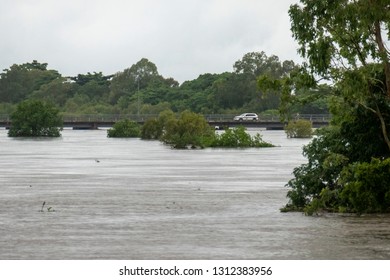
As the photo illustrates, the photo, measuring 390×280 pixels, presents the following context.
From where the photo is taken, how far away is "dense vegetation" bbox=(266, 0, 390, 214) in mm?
29438

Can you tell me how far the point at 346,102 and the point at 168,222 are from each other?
230 inches

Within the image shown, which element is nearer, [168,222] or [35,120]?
[168,222]

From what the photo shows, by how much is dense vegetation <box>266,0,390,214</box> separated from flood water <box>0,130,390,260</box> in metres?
0.84

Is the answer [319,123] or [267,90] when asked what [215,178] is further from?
[319,123]

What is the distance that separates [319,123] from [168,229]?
5932 inches

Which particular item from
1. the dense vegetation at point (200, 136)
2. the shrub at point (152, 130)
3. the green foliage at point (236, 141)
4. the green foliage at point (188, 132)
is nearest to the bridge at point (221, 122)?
the shrub at point (152, 130)

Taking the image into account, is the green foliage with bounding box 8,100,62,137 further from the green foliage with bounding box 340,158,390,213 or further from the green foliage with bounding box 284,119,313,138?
the green foliage with bounding box 340,158,390,213

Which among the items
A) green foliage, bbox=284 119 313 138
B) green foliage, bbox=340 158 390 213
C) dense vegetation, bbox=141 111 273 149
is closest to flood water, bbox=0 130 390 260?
green foliage, bbox=340 158 390 213

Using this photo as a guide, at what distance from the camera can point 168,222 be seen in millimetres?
29250

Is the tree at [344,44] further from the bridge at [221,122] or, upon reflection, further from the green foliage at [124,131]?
the bridge at [221,122]

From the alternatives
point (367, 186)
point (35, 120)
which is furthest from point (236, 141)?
point (367, 186)

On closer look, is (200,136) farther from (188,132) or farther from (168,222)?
(168,222)

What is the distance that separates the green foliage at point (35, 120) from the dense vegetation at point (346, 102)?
116698 mm

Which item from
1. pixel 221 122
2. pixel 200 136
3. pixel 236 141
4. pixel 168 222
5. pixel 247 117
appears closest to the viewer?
pixel 168 222
